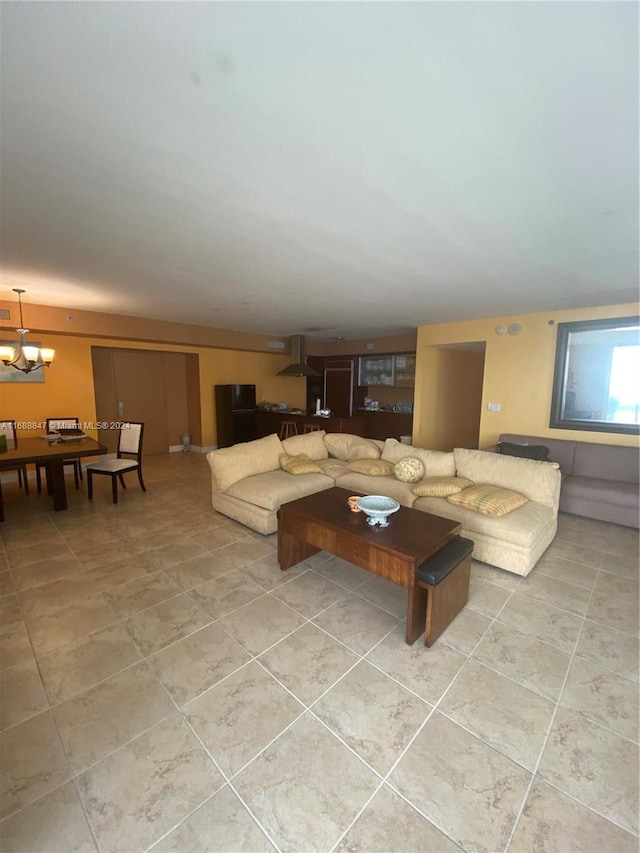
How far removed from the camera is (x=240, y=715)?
61.4 inches

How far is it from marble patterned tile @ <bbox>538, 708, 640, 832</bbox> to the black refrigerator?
6.29 metres

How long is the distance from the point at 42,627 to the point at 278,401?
21.6 feet

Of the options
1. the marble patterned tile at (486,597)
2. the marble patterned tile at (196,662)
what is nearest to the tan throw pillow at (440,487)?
the marble patterned tile at (486,597)

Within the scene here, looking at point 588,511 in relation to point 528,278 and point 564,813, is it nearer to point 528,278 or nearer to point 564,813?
point 528,278

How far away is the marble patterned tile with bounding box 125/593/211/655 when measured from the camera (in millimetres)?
1990

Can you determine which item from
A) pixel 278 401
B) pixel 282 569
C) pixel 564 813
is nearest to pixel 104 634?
pixel 282 569

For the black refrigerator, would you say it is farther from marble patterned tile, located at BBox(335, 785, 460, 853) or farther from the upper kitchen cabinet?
marble patterned tile, located at BBox(335, 785, 460, 853)

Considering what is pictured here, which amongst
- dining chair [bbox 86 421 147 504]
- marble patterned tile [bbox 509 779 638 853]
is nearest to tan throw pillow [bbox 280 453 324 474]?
dining chair [bbox 86 421 147 504]

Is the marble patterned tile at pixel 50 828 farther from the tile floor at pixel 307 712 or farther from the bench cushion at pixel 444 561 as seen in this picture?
the bench cushion at pixel 444 561

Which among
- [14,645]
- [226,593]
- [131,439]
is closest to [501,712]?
[226,593]

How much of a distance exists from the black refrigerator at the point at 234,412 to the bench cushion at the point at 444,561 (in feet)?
17.8

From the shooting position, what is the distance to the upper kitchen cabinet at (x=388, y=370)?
24.3 feet

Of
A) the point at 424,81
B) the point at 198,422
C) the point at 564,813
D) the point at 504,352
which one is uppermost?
the point at 424,81

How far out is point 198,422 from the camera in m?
7.03
